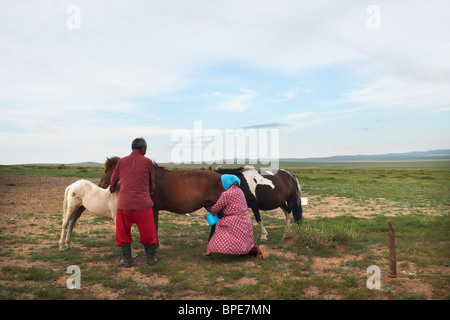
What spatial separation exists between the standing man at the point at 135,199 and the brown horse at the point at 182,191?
983 mm

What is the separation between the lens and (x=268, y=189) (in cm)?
977

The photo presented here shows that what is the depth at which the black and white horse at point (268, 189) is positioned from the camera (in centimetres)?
941

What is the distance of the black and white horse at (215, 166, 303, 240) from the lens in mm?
9414

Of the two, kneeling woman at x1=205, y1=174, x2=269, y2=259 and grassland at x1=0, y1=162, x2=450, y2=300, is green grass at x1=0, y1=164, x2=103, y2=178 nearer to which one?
grassland at x1=0, y1=162, x2=450, y2=300

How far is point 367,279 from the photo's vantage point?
5.86m

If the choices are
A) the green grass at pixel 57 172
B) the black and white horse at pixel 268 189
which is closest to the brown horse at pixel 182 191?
the black and white horse at pixel 268 189

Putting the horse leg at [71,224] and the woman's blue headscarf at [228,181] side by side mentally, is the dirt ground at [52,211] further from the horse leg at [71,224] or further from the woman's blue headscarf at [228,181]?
the woman's blue headscarf at [228,181]

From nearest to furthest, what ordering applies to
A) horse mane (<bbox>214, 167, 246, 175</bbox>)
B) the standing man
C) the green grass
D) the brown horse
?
1. the standing man
2. the brown horse
3. horse mane (<bbox>214, 167, 246, 175</bbox>)
4. the green grass

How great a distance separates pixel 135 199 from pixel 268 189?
14.5 ft

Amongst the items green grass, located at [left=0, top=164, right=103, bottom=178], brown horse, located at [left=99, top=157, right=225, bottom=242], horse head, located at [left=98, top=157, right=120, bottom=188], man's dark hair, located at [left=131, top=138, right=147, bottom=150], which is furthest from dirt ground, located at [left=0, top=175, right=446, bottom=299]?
green grass, located at [left=0, top=164, right=103, bottom=178]

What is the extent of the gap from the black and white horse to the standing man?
9.65ft

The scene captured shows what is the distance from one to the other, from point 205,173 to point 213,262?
2108mm
